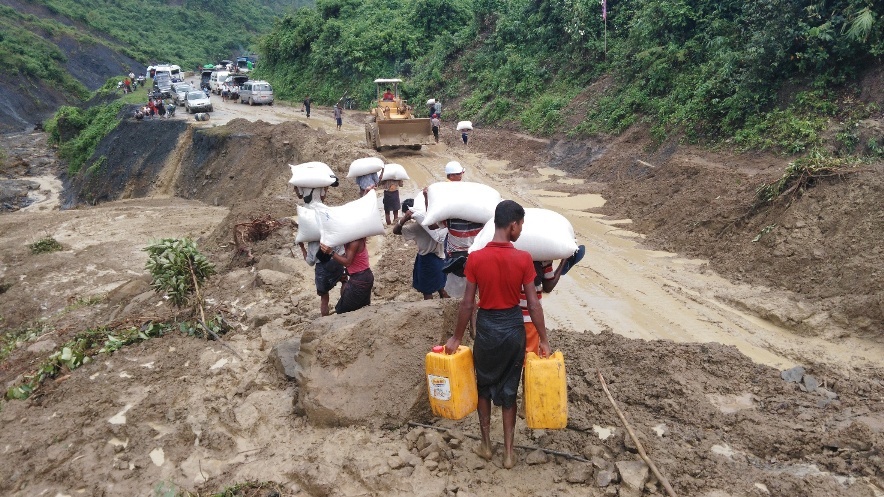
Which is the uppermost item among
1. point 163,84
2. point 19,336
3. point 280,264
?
point 163,84

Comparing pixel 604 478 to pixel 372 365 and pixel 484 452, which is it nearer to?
pixel 484 452

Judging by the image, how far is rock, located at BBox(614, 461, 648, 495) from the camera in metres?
3.71

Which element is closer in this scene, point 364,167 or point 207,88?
point 364,167

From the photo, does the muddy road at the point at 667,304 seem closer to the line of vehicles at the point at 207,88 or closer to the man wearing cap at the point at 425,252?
the man wearing cap at the point at 425,252

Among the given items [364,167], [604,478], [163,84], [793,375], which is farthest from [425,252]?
[163,84]

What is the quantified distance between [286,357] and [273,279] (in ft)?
8.93

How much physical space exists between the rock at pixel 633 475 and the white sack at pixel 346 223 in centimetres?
279

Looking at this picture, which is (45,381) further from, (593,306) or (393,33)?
(393,33)

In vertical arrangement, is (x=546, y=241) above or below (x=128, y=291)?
above

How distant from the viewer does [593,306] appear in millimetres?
7461

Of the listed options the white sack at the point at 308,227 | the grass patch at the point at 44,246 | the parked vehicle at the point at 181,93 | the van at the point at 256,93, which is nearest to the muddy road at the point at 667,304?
the white sack at the point at 308,227

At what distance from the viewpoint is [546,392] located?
12.4 feet

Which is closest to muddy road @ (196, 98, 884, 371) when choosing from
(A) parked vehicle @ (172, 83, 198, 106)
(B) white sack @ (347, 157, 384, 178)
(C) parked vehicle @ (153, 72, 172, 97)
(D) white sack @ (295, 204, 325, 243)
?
(D) white sack @ (295, 204, 325, 243)

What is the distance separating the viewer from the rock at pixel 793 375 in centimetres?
509
